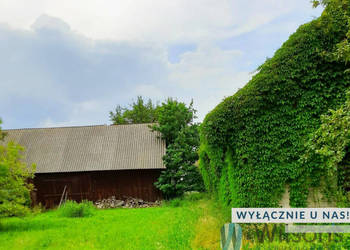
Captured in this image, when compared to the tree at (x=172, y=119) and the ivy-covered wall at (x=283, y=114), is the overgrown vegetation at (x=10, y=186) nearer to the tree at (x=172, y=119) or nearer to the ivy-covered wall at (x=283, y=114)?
the ivy-covered wall at (x=283, y=114)

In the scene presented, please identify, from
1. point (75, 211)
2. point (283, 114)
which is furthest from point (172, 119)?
point (283, 114)

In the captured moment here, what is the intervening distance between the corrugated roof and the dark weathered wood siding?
0.62 meters

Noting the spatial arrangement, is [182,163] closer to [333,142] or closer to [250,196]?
[250,196]

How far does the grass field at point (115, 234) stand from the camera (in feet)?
30.4

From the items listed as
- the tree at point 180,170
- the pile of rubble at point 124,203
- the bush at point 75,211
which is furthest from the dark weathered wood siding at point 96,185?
the bush at point 75,211

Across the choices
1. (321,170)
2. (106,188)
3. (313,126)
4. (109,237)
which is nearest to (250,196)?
(321,170)

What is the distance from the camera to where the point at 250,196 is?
1009cm

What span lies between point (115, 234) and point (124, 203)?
11.2 metres

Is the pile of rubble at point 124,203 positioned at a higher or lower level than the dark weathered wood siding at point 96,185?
lower

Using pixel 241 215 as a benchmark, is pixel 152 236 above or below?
below

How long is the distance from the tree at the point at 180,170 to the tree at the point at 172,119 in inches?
43.8

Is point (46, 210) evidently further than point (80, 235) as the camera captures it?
Yes

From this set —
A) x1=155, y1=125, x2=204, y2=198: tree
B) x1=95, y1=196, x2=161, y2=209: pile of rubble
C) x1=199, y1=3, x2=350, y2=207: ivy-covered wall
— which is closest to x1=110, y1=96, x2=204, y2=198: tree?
x1=155, y1=125, x2=204, y2=198: tree

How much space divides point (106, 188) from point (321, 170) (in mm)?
16379
